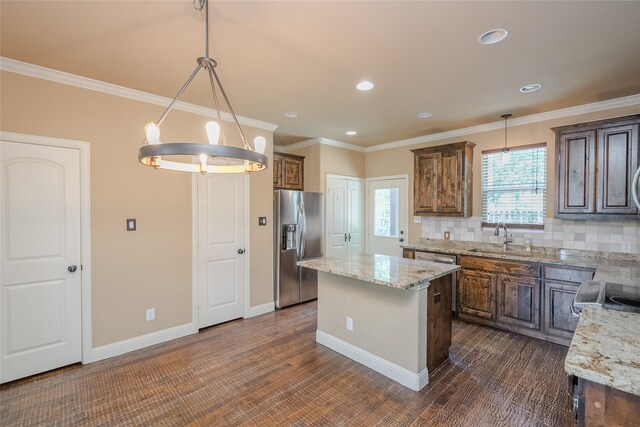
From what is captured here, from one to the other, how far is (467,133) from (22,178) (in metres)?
5.12

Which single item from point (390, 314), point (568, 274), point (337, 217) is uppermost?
point (337, 217)

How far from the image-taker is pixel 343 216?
5.48 meters

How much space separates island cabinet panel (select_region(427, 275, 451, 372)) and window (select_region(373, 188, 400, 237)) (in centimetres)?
254

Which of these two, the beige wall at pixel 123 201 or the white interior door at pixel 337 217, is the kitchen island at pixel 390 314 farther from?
the white interior door at pixel 337 217

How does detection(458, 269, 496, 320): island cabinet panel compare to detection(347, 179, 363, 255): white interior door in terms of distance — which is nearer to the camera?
detection(458, 269, 496, 320): island cabinet panel

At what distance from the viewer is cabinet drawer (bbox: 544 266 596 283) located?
3016mm

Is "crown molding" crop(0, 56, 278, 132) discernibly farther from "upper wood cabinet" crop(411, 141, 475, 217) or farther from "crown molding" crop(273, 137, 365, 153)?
"upper wood cabinet" crop(411, 141, 475, 217)

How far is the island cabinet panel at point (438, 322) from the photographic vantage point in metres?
2.65

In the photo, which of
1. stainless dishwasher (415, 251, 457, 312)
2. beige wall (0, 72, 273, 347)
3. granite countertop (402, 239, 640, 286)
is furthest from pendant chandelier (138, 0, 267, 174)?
stainless dishwasher (415, 251, 457, 312)

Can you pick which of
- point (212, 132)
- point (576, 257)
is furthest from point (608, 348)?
point (576, 257)

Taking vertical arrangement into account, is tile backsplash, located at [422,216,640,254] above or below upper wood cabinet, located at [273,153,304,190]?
below

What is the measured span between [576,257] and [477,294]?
3.78ft

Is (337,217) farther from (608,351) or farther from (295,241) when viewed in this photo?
(608,351)

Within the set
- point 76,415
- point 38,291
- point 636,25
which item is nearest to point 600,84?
point 636,25
